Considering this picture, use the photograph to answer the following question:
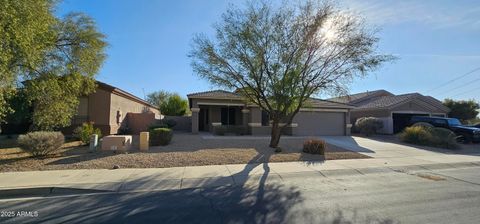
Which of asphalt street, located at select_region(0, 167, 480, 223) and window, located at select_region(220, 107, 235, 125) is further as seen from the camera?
window, located at select_region(220, 107, 235, 125)

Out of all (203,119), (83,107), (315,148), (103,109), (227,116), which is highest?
(83,107)

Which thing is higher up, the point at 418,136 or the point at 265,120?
the point at 265,120

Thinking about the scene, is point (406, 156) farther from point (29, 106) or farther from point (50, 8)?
point (29, 106)

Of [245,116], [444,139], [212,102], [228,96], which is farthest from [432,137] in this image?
[212,102]

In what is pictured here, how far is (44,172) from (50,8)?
7964mm

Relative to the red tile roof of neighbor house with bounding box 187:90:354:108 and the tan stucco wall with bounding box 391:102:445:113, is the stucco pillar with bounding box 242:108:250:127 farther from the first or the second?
the tan stucco wall with bounding box 391:102:445:113

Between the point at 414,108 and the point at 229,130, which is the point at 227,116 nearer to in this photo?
the point at 229,130

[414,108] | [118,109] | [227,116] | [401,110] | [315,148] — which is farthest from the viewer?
[414,108]

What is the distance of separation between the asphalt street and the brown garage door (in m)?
A: 15.8

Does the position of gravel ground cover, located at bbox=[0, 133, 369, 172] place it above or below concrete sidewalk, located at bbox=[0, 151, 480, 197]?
above

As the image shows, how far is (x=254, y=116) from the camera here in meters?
23.1

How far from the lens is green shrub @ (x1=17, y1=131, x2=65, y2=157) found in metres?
11.3

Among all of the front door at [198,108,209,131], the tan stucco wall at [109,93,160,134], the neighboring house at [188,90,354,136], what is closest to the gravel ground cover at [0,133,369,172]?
the tan stucco wall at [109,93,160,134]

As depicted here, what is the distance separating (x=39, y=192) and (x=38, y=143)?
5090 millimetres
